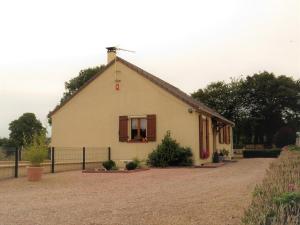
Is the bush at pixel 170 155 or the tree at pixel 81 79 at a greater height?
the tree at pixel 81 79

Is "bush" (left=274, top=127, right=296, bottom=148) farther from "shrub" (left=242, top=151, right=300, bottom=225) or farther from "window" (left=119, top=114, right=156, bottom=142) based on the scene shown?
"shrub" (left=242, top=151, right=300, bottom=225)

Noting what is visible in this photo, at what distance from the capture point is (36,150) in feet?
47.0

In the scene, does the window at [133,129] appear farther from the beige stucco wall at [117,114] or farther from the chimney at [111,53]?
the chimney at [111,53]

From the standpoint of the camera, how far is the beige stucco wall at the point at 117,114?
833 inches

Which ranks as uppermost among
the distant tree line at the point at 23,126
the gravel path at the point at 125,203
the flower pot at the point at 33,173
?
the distant tree line at the point at 23,126

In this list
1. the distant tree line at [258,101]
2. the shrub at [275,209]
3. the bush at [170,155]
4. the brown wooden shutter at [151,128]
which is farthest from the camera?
the distant tree line at [258,101]

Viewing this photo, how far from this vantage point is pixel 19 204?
8969mm

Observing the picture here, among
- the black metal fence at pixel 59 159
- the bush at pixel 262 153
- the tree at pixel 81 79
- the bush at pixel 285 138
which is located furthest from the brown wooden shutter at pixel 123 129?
the bush at pixel 285 138

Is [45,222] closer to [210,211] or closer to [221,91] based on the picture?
[210,211]

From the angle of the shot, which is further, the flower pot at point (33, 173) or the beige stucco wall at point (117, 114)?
the beige stucco wall at point (117, 114)

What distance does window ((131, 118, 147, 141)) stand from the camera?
22.1 metres

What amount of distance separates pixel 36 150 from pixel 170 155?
25.1 ft

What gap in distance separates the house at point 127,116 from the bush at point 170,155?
1.51 ft

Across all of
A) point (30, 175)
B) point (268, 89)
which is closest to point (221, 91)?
point (268, 89)
